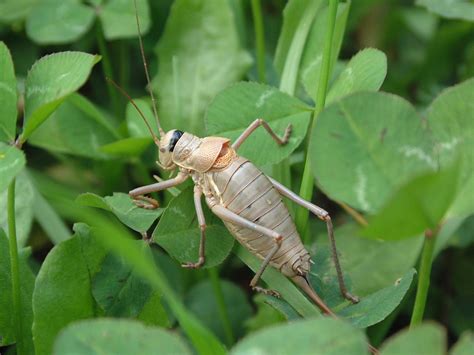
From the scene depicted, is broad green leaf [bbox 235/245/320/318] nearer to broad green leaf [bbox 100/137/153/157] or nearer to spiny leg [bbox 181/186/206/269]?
spiny leg [bbox 181/186/206/269]

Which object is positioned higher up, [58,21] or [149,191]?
[58,21]

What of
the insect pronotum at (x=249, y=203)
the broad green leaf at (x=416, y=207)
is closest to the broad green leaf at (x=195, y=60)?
the insect pronotum at (x=249, y=203)

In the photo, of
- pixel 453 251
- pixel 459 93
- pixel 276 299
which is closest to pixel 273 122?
pixel 276 299

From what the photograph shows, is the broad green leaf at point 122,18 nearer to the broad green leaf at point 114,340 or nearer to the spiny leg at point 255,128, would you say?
the spiny leg at point 255,128

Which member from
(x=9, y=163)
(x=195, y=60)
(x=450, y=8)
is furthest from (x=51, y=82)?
(x=450, y=8)

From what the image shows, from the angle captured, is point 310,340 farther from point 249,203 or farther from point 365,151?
point 249,203

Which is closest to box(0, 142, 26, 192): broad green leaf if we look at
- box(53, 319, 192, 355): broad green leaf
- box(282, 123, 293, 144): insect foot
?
box(53, 319, 192, 355): broad green leaf
